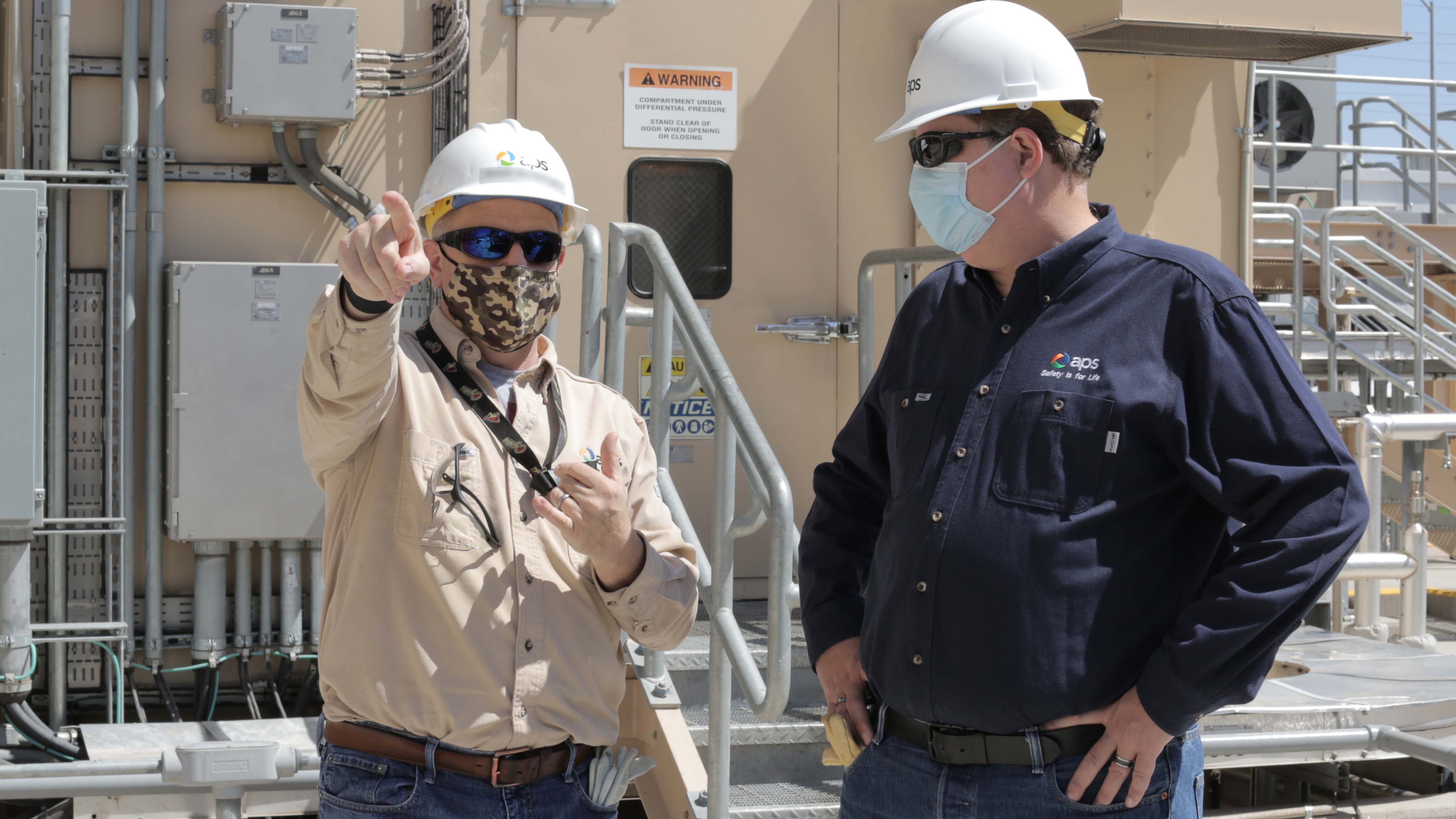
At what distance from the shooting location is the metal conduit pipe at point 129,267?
16.7 feet

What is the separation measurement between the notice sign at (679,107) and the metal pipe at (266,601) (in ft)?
7.23

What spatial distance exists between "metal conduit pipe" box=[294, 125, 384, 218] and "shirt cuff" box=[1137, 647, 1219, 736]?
13.5 feet

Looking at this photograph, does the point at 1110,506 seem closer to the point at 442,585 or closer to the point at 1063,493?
the point at 1063,493

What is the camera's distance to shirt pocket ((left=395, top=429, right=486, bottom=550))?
2180 mm

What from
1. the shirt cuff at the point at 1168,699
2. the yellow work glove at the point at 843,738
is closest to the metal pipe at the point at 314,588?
the yellow work glove at the point at 843,738

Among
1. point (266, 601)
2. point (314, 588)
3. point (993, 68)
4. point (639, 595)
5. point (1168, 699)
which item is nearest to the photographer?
point (1168, 699)

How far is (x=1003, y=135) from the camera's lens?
6.98ft

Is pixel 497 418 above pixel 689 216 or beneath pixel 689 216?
beneath

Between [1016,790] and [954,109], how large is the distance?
1.07 meters

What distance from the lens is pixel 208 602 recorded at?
519 cm

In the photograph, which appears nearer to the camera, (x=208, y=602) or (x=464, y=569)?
(x=464, y=569)

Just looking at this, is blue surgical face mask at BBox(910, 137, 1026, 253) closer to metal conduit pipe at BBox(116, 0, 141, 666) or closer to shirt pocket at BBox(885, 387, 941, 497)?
shirt pocket at BBox(885, 387, 941, 497)

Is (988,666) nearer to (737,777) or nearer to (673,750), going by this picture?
(673,750)

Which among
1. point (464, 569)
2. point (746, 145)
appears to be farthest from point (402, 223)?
point (746, 145)
